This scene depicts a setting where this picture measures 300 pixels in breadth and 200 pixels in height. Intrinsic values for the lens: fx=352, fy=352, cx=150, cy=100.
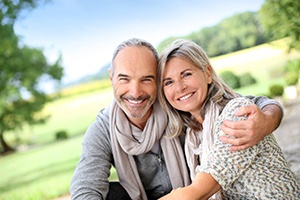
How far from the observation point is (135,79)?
1381 mm

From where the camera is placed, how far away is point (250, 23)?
13.3 meters

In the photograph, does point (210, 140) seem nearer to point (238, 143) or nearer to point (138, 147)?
point (238, 143)

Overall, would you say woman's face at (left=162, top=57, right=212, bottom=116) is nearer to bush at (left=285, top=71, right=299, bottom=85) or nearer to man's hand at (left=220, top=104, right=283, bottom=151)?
man's hand at (left=220, top=104, right=283, bottom=151)

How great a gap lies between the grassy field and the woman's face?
5.65m

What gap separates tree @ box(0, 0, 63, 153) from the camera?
8391 mm

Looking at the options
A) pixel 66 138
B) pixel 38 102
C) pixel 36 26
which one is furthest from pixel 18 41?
pixel 36 26

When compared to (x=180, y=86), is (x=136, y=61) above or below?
above

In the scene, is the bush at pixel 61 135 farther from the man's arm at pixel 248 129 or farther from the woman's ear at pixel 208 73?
the man's arm at pixel 248 129

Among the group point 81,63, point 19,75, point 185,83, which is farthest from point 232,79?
point 185,83

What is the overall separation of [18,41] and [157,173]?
862 cm

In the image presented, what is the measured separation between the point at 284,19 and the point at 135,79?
5.49 m

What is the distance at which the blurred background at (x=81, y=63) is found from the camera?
7172mm

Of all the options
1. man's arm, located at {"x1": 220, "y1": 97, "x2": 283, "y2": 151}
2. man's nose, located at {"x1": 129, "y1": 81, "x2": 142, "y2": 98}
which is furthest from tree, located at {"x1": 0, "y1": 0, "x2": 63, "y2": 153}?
man's arm, located at {"x1": 220, "y1": 97, "x2": 283, "y2": 151}

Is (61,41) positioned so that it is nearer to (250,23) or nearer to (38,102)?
(38,102)
